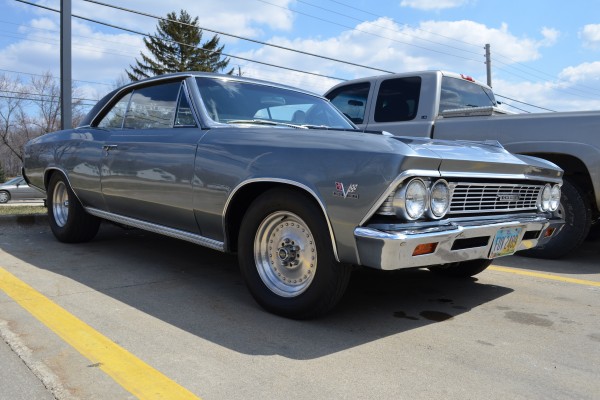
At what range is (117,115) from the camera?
5180mm

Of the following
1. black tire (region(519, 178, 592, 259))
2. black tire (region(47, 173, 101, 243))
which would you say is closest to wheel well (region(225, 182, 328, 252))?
black tire (region(47, 173, 101, 243))

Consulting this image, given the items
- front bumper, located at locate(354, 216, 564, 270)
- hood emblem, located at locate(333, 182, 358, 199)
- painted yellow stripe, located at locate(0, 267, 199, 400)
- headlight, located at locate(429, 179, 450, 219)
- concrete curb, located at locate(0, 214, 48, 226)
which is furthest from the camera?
concrete curb, located at locate(0, 214, 48, 226)

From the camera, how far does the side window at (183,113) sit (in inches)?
163

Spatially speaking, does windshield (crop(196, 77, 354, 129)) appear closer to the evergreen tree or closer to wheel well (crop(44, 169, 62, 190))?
wheel well (crop(44, 169, 62, 190))

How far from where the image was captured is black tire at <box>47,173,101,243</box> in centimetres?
554

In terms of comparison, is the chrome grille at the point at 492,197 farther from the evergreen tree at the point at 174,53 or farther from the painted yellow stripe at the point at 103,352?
the evergreen tree at the point at 174,53

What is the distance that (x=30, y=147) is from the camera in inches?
251

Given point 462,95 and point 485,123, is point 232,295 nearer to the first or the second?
point 485,123

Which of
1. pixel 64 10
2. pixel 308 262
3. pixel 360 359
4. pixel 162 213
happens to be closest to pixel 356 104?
pixel 162 213

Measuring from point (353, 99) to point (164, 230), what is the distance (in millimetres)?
3781

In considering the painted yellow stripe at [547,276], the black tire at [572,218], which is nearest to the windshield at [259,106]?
the painted yellow stripe at [547,276]

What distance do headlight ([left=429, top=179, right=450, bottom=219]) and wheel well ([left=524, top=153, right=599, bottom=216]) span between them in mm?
2876

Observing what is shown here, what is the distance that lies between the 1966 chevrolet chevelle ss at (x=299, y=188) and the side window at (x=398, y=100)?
177cm

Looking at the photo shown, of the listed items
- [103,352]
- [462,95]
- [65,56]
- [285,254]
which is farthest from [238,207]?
[65,56]
